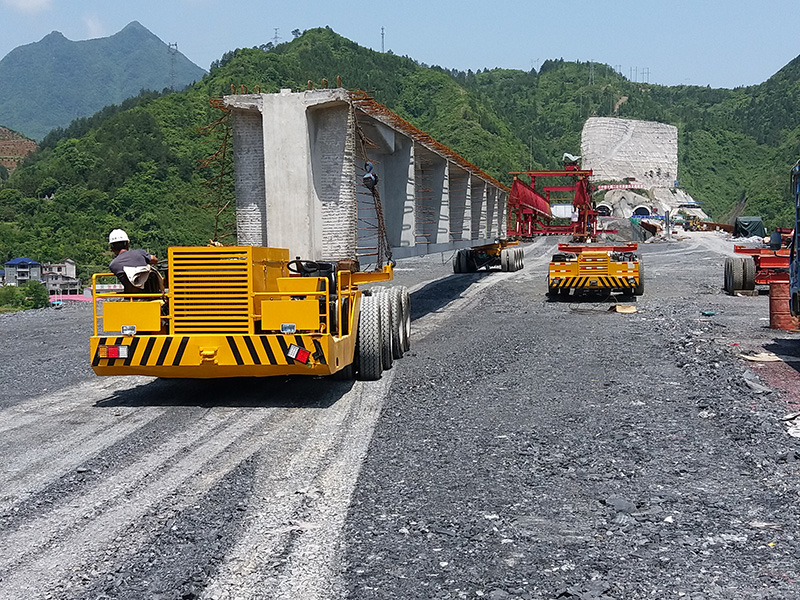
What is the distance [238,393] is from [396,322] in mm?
3063

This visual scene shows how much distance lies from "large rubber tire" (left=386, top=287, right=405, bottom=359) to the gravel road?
1.36 ft

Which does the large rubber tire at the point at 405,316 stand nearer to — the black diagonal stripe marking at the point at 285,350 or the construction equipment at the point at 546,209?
the black diagonal stripe marking at the point at 285,350

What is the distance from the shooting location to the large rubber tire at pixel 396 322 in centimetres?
1138

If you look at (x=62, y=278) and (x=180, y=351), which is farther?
(x=62, y=278)

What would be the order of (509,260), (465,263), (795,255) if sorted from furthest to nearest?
(509,260) → (465,263) → (795,255)

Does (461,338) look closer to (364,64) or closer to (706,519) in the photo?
(706,519)

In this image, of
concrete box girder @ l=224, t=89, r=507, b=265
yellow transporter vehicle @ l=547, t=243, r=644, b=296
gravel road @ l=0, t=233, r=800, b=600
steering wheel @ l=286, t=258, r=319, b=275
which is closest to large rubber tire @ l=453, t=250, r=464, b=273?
yellow transporter vehicle @ l=547, t=243, r=644, b=296

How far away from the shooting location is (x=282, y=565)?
14.5ft

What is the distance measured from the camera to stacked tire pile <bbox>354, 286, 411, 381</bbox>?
10.0 meters

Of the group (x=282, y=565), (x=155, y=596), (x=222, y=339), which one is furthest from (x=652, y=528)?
(x=222, y=339)

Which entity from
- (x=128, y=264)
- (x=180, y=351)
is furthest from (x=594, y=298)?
(x=180, y=351)

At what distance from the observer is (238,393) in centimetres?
939

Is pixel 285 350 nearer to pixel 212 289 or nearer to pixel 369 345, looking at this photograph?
pixel 212 289

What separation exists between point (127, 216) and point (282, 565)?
76845 millimetres
